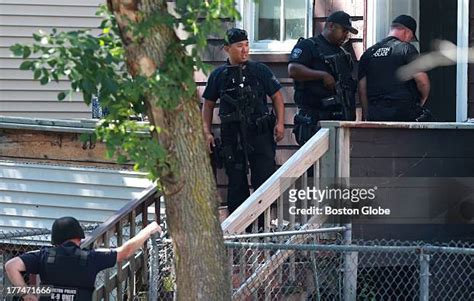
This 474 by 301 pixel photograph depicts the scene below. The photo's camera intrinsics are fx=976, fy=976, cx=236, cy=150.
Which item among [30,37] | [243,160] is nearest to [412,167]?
[243,160]

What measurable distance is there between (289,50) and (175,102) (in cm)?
539

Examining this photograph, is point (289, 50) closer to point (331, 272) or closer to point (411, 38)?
point (411, 38)

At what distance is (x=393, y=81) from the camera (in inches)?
326

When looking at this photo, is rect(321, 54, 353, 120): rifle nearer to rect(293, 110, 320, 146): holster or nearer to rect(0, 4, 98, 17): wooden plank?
rect(293, 110, 320, 146): holster

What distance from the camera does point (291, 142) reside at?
9.58m

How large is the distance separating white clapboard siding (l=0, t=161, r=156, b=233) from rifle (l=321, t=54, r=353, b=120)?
2133 mm

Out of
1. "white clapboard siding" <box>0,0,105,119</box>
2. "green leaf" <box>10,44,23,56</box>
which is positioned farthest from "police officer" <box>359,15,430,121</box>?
"green leaf" <box>10,44,23,56</box>

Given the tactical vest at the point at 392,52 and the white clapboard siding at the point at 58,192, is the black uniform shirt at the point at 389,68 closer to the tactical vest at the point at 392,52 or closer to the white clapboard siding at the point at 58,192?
the tactical vest at the point at 392,52

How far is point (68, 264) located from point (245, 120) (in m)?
2.72

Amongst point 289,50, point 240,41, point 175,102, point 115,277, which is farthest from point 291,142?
point 175,102

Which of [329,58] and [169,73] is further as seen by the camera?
[329,58]

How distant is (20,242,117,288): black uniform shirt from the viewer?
588cm

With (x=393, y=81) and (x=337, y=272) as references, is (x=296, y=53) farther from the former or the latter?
(x=337, y=272)

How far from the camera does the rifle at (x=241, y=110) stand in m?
8.20
